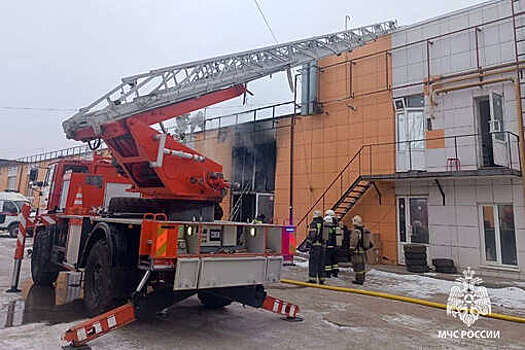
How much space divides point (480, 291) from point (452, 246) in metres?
3.30

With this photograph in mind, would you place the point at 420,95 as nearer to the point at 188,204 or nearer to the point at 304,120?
the point at 304,120

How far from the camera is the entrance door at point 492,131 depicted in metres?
10.6

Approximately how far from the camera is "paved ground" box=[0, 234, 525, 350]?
4744mm

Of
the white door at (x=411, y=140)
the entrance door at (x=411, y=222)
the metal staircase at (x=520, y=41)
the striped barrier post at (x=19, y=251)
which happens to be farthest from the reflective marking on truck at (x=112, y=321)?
the metal staircase at (x=520, y=41)

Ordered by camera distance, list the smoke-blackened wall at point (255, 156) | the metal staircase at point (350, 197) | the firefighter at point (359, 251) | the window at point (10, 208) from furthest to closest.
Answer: the window at point (10, 208), the smoke-blackened wall at point (255, 156), the metal staircase at point (350, 197), the firefighter at point (359, 251)

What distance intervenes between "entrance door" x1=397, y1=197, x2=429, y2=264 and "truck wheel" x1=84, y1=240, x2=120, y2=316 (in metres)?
Result: 10.1

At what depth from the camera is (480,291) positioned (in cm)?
855

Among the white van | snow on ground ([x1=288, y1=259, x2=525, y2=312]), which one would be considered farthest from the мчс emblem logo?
the white van

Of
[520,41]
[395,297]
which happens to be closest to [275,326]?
[395,297]

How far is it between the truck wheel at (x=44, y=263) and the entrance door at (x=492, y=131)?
11.6 meters

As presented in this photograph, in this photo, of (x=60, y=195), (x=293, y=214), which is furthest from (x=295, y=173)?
(x=60, y=195)

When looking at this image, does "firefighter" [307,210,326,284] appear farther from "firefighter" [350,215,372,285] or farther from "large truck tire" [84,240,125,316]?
"large truck tire" [84,240,125,316]

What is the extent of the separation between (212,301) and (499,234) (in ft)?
29.7

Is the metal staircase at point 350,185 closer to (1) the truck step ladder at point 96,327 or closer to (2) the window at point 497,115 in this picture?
(2) the window at point 497,115
